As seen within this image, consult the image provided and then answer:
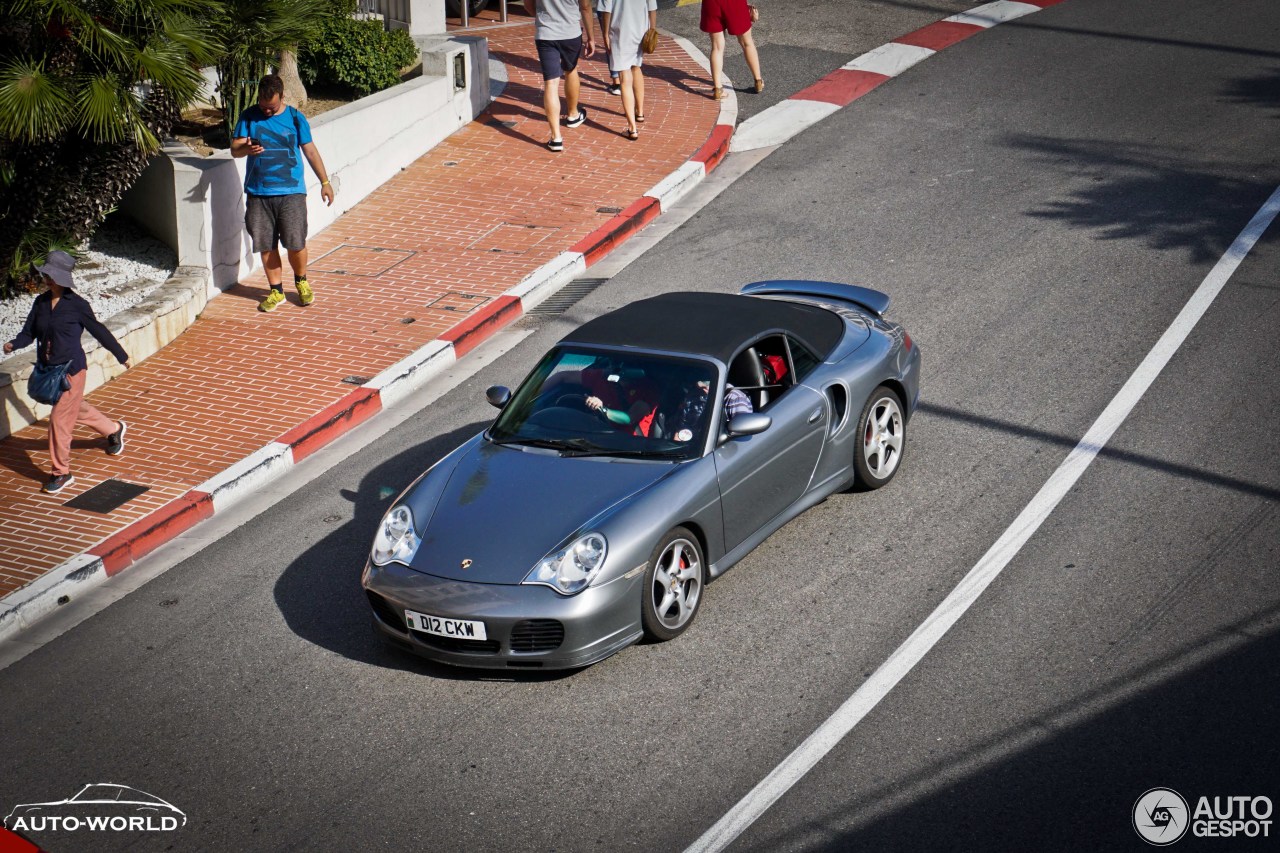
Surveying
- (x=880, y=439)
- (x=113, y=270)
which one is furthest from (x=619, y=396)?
(x=113, y=270)

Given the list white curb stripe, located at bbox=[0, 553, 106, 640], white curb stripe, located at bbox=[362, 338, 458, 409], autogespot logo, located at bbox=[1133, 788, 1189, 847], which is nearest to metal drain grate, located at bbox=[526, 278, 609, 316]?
white curb stripe, located at bbox=[362, 338, 458, 409]

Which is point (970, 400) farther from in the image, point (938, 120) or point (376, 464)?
point (938, 120)

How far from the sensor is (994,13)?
18703 mm

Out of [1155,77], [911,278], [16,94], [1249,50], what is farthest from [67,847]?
[1249,50]

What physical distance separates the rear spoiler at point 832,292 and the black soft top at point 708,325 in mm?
632

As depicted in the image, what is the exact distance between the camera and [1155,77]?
15.8m

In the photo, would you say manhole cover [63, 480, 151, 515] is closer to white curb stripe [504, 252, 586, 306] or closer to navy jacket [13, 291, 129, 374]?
navy jacket [13, 291, 129, 374]

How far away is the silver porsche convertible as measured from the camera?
250 inches

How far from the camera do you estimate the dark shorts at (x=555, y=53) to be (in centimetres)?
1427

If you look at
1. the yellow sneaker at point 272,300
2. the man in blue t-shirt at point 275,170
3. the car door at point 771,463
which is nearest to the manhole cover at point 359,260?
the yellow sneaker at point 272,300

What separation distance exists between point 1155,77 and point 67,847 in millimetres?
14654

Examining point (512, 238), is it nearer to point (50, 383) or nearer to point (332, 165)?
point (332, 165)

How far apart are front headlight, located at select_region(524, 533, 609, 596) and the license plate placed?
0.33 m

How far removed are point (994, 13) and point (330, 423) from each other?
515 inches
